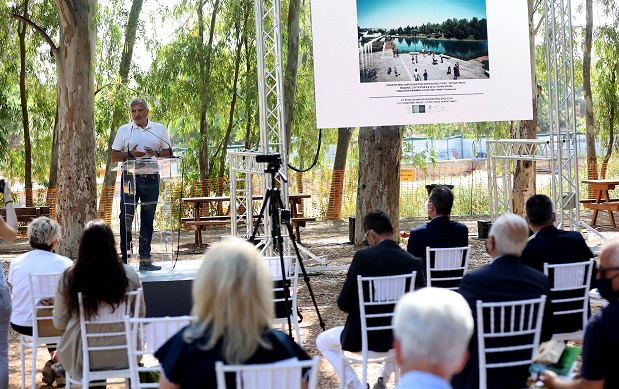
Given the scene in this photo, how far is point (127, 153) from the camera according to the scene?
7754 millimetres

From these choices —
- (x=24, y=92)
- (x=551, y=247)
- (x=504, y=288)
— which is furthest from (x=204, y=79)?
(x=504, y=288)

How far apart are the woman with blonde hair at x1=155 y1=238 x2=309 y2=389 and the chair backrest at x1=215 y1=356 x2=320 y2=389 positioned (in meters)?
0.05

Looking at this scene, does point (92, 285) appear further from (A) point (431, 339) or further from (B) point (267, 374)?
(A) point (431, 339)

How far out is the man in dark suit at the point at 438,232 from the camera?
21.8 ft

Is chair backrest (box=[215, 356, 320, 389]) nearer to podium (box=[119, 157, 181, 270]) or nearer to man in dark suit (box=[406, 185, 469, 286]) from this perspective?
man in dark suit (box=[406, 185, 469, 286])

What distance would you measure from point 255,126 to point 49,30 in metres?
5.57

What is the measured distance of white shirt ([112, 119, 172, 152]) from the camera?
318 inches

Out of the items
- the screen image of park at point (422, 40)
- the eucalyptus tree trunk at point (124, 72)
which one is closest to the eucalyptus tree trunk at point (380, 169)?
the screen image of park at point (422, 40)

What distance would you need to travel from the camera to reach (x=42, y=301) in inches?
228

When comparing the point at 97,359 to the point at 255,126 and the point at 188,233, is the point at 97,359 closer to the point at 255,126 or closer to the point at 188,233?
the point at 188,233

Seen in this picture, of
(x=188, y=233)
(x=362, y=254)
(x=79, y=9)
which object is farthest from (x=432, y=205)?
(x=188, y=233)

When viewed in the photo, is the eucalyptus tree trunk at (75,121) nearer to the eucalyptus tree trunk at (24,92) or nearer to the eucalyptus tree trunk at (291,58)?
the eucalyptus tree trunk at (24,92)

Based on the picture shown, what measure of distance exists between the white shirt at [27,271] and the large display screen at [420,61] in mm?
5178

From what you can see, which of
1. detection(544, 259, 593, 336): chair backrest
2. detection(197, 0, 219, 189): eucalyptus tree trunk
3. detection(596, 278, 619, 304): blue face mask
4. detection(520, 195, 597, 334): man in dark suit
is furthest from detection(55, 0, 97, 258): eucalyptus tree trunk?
detection(596, 278, 619, 304): blue face mask
